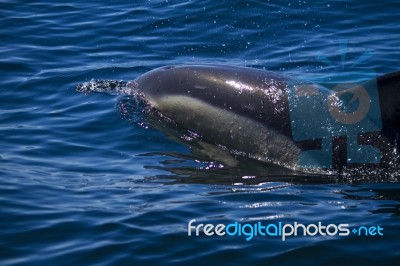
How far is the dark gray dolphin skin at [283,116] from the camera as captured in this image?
410 inches

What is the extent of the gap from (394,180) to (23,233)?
4195mm

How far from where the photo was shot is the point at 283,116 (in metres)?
11.1

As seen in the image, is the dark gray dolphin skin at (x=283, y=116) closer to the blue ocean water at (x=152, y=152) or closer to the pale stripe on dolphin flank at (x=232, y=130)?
the pale stripe on dolphin flank at (x=232, y=130)

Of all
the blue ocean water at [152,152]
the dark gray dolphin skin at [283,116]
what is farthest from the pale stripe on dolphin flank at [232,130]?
the blue ocean water at [152,152]

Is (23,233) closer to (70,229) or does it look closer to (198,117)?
(70,229)

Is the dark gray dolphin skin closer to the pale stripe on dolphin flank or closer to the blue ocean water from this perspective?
the pale stripe on dolphin flank

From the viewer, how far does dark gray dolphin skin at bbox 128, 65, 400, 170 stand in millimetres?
10414

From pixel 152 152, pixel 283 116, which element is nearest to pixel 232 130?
pixel 283 116

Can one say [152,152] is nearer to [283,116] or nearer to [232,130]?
[232,130]

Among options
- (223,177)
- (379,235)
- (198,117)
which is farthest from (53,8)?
(379,235)

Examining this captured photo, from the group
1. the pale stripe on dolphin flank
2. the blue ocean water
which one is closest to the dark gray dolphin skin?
the pale stripe on dolphin flank

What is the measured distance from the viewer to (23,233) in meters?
8.66

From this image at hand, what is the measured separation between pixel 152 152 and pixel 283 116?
1734 millimetres

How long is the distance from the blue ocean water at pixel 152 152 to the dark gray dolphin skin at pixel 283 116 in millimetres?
355
